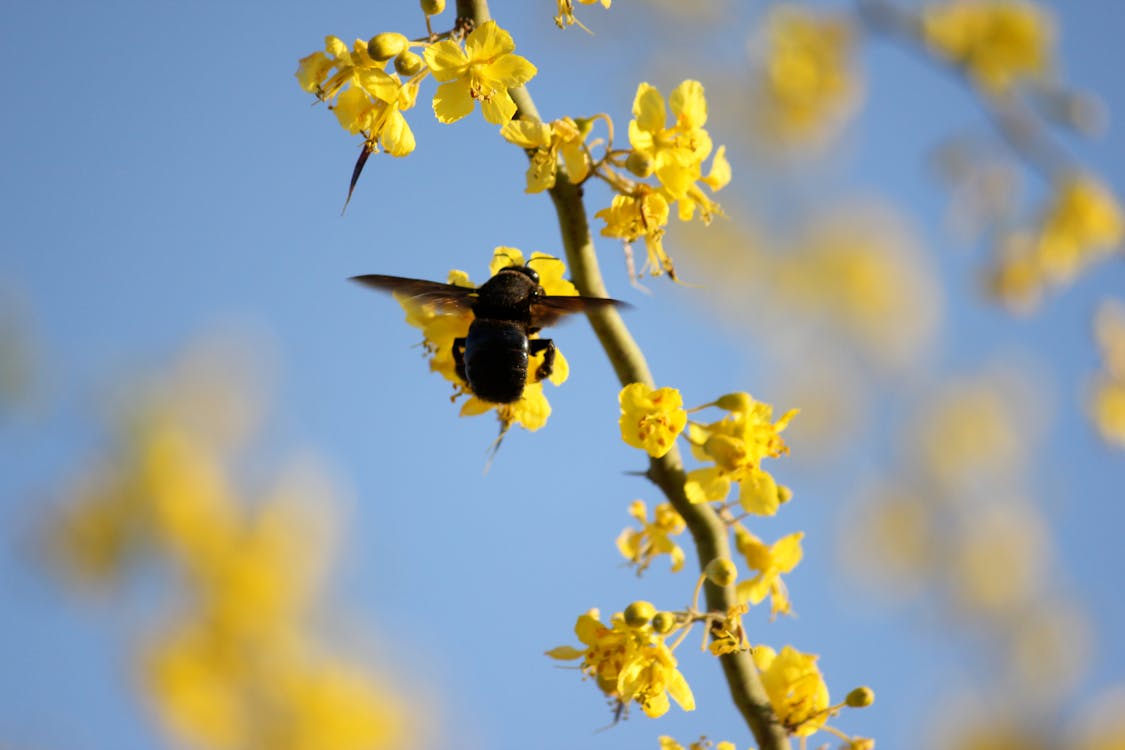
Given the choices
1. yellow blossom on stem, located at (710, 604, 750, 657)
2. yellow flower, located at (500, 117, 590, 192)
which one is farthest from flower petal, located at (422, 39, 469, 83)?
yellow blossom on stem, located at (710, 604, 750, 657)

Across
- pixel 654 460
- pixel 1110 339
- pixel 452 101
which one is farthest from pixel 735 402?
pixel 1110 339

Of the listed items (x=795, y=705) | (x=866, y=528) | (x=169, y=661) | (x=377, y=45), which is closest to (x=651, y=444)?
(x=795, y=705)

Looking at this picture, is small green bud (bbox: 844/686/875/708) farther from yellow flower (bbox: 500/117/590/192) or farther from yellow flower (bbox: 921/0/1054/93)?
yellow flower (bbox: 921/0/1054/93)

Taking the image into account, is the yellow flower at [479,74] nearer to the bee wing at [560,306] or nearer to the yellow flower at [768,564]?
the bee wing at [560,306]

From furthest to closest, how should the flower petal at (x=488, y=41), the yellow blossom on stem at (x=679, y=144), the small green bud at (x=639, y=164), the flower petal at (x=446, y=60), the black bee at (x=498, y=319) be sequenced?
the black bee at (x=498, y=319), the yellow blossom on stem at (x=679, y=144), the small green bud at (x=639, y=164), the flower petal at (x=446, y=60), the flower petal at (x=488, y=41)

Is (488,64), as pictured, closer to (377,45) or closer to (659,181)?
(377,45)

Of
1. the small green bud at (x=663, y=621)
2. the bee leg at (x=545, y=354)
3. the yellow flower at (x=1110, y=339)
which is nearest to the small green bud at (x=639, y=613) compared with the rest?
the small green bud at (x=663, y=621)
